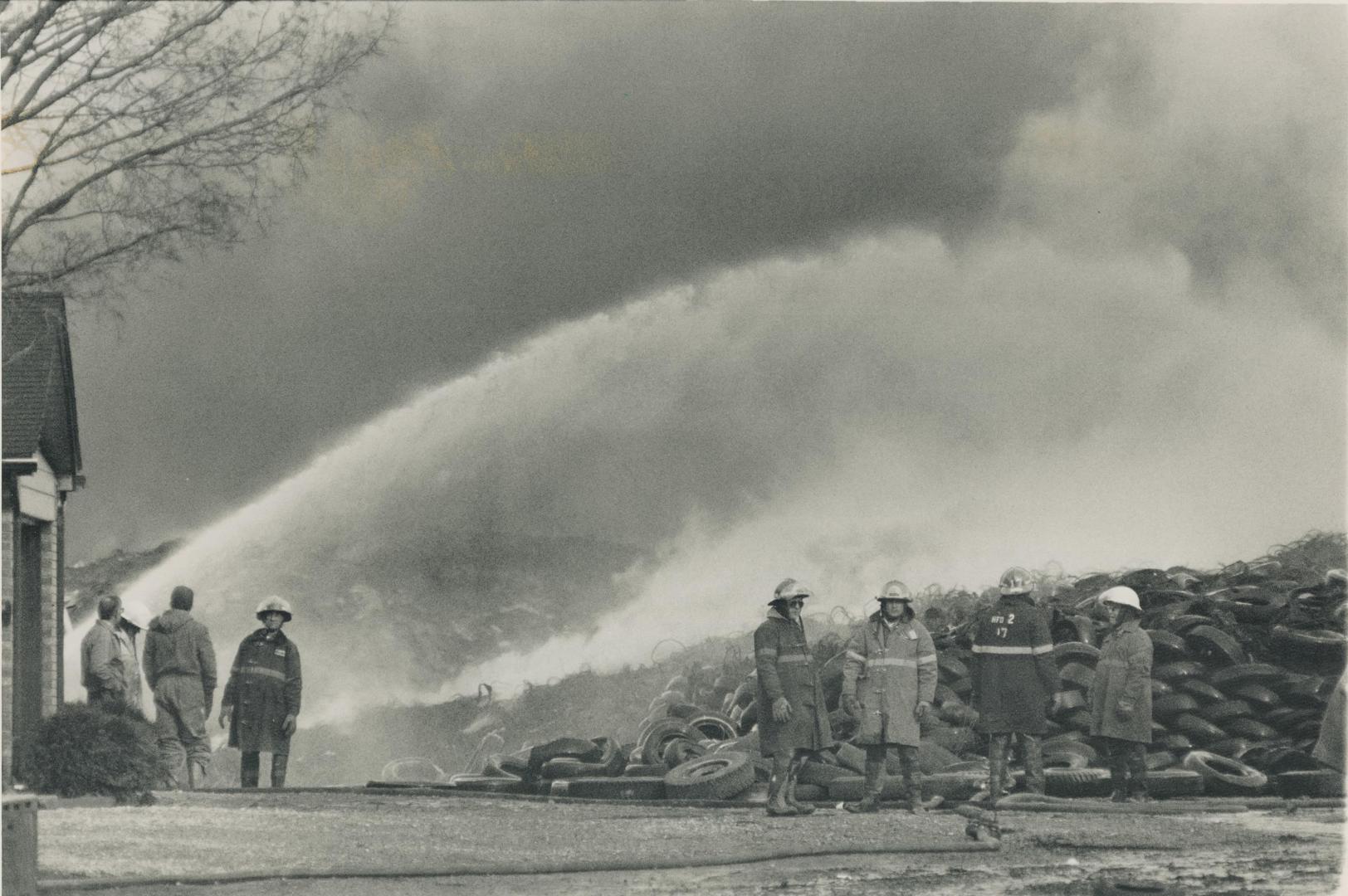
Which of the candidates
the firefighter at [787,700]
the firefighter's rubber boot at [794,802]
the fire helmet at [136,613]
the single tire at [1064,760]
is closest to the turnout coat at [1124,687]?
the single tire at [1064,760]

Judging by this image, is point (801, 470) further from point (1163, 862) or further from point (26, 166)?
point (26, 166)

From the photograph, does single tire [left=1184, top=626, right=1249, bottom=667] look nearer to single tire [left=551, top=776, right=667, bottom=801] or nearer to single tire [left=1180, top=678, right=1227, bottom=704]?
single tire [left=1180, top=678, right=1227, bottom=704]

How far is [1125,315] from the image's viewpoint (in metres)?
14.9

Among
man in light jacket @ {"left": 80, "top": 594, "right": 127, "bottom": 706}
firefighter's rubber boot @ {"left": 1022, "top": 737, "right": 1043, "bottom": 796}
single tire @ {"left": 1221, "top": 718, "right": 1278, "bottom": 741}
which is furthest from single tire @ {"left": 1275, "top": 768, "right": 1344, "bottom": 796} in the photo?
man in light jacket @ {"left": 80, "top": 594, "right": 127, "bottom": 706}

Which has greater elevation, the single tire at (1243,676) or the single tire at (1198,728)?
the single tire at (1243,676)

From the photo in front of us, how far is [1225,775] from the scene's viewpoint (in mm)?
14383

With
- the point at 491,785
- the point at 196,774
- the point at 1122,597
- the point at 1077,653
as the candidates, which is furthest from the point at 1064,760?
the point at 196,774

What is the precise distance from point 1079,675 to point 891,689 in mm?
1903

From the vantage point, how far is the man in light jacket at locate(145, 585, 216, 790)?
14117mm

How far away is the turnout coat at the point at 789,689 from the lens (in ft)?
45.6

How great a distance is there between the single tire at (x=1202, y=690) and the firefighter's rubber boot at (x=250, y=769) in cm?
808

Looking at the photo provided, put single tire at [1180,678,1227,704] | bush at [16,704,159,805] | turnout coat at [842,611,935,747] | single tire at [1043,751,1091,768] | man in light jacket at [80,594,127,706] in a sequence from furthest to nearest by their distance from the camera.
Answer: single tire at [1180,678,1227,704], man in light jacket at [80,594,127,706], single tire at [1043,751,1091,768], turnout coat at [842,611,935,747], bush at [16,704,159,805]

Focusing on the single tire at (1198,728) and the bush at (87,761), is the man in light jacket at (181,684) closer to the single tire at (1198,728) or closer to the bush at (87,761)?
the bush at (87,761)

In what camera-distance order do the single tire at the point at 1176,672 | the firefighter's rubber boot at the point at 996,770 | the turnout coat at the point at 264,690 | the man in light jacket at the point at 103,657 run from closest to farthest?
the firefighter's rubber boot at the point at 996,770 → the turnout coat at the point at 264,690 → the man in light jacket at the point at 103,657 → the single tire at the point at 1176,672
